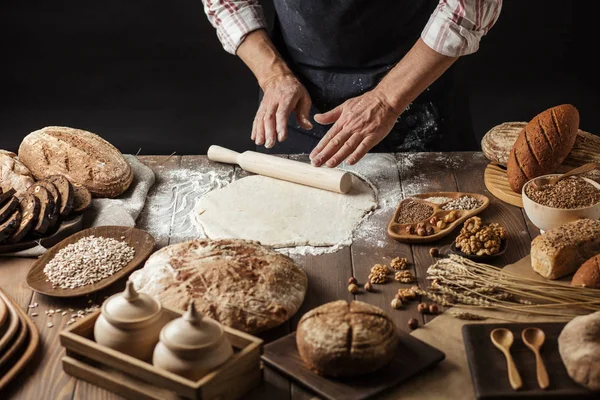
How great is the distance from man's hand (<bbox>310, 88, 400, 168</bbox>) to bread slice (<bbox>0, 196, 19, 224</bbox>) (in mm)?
1050

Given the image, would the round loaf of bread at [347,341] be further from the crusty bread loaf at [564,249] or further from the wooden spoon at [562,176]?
the wooden spoon at [562,176]

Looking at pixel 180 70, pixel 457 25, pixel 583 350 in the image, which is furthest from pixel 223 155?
pixel 180 70

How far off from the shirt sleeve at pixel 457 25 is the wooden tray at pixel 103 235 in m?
1.26

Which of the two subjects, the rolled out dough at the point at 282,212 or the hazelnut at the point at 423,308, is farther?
the rolled out dough at the point at 282,212

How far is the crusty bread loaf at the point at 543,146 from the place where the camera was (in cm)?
301

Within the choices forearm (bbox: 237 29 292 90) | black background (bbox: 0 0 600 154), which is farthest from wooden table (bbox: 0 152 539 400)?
black background (bbox: 0 0 600 154)

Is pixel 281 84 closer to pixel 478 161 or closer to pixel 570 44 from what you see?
pixel 478 161

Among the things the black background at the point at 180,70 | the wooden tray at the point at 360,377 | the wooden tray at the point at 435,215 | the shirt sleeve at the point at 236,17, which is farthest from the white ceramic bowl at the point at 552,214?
the black background at the point at 180,70

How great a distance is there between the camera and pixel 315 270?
105 inches

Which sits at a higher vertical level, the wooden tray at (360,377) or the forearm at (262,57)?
the forearm at (262,57)

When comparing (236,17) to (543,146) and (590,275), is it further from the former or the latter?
(590,275)

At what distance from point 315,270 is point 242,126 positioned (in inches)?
121

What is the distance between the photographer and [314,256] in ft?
8.99

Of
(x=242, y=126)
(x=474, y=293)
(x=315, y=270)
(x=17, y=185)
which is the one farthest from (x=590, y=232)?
(x=242, y=126)
